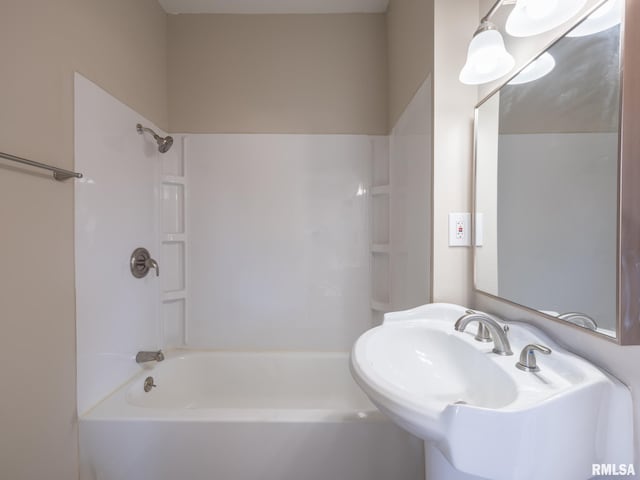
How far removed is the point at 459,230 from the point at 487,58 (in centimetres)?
57

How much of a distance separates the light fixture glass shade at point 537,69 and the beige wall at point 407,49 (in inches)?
12.7

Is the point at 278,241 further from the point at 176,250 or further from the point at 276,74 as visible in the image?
the point at 276,74

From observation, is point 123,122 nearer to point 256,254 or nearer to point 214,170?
point 214,170

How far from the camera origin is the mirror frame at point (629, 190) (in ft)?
1.71

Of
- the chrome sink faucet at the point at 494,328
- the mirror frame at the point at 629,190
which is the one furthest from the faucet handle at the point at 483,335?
the mirror frame at the point at 629,190

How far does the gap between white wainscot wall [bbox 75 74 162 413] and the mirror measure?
1.59 meters

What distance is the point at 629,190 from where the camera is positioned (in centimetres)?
53

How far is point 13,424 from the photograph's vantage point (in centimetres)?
83

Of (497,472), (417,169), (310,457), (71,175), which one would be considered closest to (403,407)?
A: (497,472)

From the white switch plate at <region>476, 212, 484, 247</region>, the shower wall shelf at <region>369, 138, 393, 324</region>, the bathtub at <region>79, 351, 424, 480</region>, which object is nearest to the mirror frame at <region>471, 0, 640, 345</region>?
the white switch plate at <region>476, 212, 484, 247</region>

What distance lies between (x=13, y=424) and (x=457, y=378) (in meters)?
1.40

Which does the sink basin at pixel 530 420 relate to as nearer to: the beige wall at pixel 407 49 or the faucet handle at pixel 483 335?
the faucet handle at pixel 483 335

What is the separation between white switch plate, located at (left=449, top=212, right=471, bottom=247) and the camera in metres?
1.03

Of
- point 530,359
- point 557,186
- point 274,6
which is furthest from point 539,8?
point 274,6
